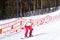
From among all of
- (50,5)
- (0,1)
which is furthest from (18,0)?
(50,5)

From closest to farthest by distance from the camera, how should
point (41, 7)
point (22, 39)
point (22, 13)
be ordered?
point (22, 39), point (22, 13), point (41, 7)

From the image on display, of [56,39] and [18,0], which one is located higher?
[18,0]

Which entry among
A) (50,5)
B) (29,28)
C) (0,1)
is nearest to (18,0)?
(0,1)

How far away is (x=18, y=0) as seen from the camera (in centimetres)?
1201

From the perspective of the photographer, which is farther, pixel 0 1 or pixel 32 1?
pixel 32 1

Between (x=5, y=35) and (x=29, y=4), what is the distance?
7202 mm

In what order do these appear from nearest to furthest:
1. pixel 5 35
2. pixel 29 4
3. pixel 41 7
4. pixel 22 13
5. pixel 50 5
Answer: pixel 5 35 < pixel 22 13 < pixel 29 4 < pixel 41 7 < pixel 50 5

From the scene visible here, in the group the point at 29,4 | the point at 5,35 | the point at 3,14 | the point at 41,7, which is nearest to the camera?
the point at 5,35

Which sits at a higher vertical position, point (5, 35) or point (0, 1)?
point (0, 1)

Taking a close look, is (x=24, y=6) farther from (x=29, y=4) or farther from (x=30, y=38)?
(x=30, y=38)

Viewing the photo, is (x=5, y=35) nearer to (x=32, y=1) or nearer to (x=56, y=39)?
(x=56, y=39)

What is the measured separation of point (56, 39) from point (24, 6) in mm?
7194

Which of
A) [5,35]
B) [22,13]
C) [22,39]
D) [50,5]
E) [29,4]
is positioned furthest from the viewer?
[50,5]

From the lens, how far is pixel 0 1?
10625 mm
